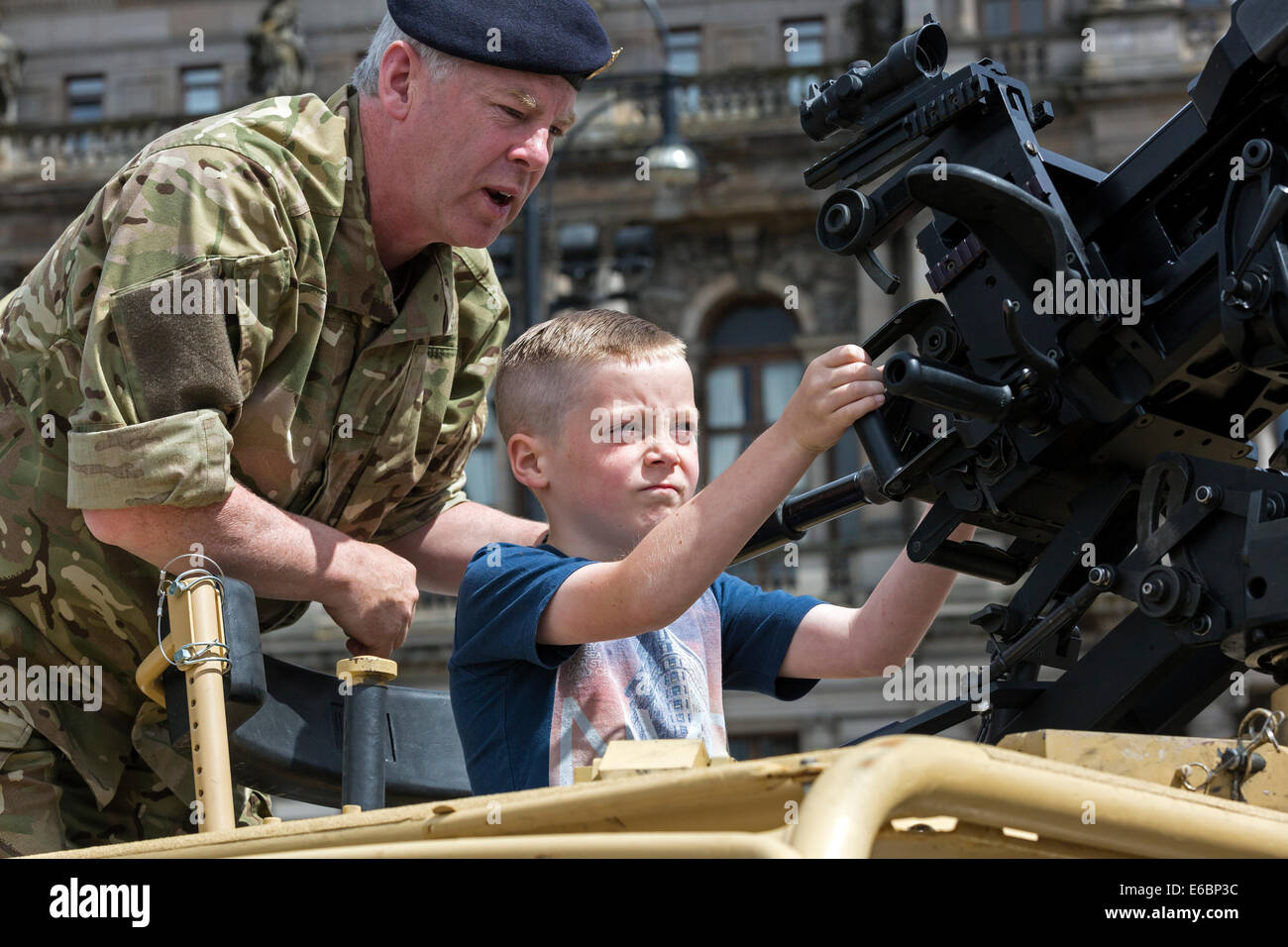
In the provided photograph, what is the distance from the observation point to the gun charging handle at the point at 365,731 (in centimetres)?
246

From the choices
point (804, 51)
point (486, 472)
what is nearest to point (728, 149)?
point (804, 51)

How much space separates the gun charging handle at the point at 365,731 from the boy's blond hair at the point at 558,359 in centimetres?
49

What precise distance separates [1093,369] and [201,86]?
2129 cm

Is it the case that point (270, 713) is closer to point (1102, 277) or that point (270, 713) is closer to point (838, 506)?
point (838, 506)

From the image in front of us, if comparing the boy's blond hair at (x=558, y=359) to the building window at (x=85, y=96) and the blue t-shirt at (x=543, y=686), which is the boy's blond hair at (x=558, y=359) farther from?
the building window at (x=85, y=96)

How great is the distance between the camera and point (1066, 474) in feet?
7.61

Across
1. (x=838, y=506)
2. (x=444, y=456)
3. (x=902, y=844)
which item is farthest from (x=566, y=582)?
(x=902, y=844)

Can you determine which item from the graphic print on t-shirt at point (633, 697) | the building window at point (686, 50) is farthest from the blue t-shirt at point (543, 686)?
the building window at point (686, 50)

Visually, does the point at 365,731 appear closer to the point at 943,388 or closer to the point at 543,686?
the point at 543,686

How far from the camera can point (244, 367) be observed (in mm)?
2777

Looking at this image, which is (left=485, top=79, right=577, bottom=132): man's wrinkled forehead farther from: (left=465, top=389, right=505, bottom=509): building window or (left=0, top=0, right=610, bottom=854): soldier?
(left=465, top=389, right=505, bottom=509): building window
